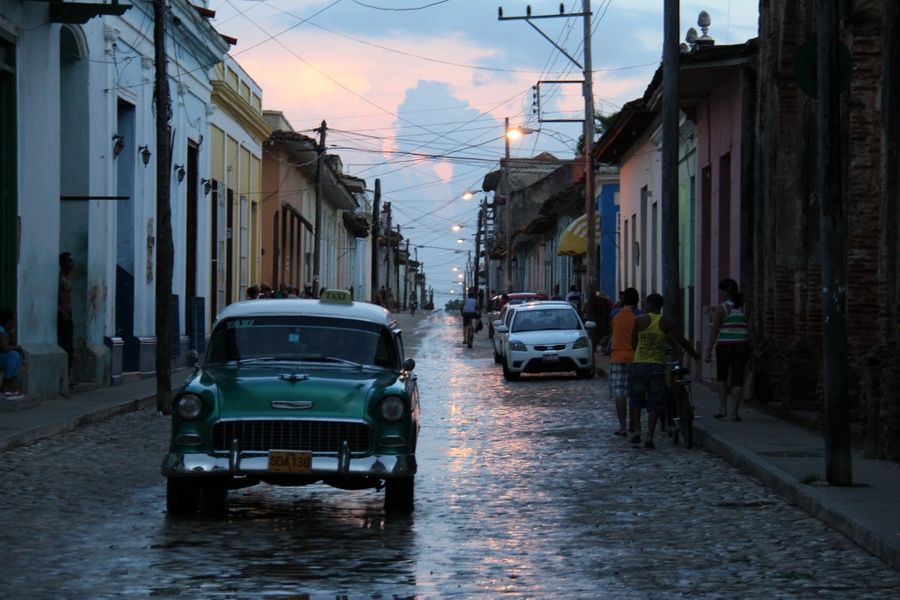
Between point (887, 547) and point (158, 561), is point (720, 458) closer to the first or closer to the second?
point (887, 547)

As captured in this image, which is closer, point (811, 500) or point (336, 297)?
point (811, 500)

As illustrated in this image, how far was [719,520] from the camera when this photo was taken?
445 inches

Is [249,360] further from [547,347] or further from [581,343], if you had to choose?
[581,343]

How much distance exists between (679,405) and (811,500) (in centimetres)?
564

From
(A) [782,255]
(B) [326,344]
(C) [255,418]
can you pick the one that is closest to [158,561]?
(C) [255,418]

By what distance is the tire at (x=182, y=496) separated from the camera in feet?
36.0

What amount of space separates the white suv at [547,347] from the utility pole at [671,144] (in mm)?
7994

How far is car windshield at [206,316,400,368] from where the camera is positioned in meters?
12.0

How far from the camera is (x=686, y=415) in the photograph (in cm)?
1692

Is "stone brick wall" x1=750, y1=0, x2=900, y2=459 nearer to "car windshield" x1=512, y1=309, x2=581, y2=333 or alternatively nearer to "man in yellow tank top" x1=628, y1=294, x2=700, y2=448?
"man in yellow tank top" x1=628, y1=294, x2=700, y2=448

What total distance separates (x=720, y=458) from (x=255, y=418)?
6552 mm

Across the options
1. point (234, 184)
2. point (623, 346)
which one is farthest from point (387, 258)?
point (623, 346)

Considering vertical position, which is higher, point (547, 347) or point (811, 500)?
point (547, 347)

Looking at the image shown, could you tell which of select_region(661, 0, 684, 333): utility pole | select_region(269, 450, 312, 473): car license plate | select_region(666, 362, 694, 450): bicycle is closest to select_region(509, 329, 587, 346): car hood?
select_region(661, 0, 684, 333): utility pole
